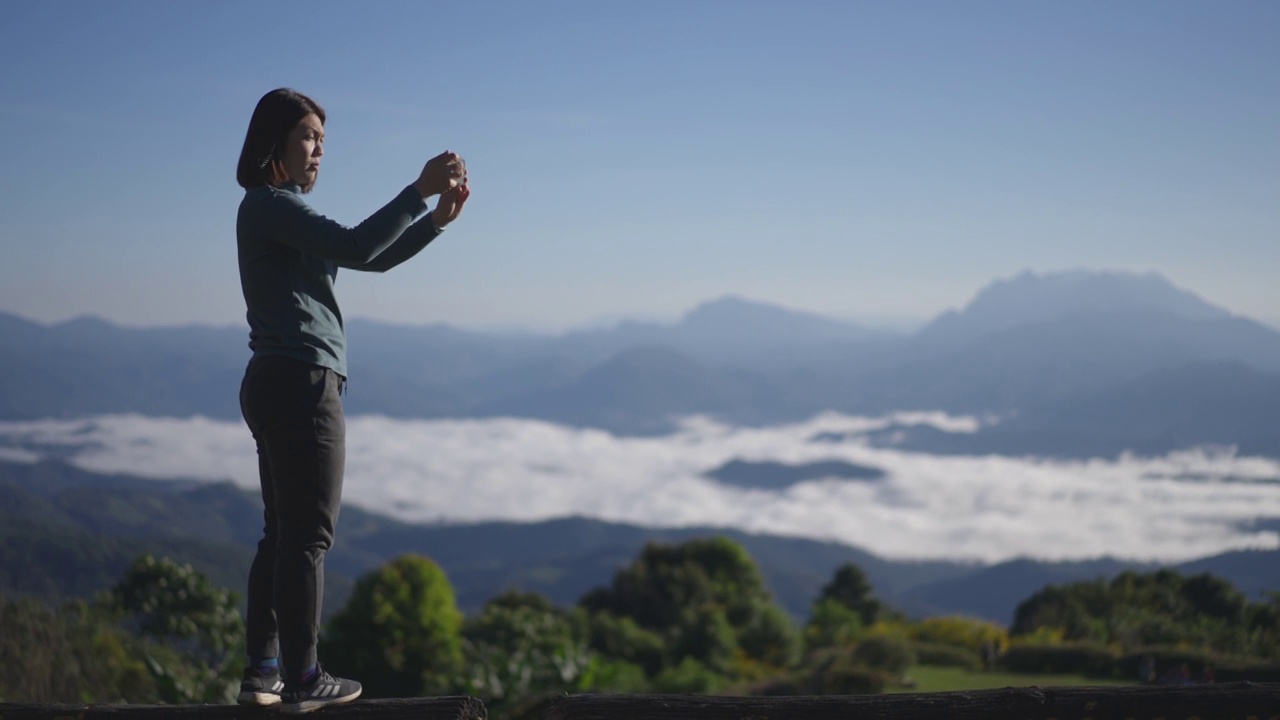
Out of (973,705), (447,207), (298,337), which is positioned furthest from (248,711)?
(973,705)

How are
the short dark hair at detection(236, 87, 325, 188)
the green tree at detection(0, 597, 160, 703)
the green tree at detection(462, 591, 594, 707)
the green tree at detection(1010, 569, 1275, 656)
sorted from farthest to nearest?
the green tree at detection(462, 591, 594, 707) → the green tree at detection(1010, 569, 1275, 656) → the green tree at detection(0, 597, 160, 703) → the short dark hair at detection(236, 87, 325, 188)

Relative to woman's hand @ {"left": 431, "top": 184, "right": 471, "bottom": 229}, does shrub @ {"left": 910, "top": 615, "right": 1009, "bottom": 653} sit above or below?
below

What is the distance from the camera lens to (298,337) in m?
3.31

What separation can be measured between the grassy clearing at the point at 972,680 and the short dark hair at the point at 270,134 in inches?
335

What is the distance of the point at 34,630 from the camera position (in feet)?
43.7

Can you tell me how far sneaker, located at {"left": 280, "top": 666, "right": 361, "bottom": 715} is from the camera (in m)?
3.31

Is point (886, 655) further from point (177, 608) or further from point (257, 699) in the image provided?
point (177, 608)

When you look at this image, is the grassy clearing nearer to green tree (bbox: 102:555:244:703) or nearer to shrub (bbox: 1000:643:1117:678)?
shrub (bbox: 1000:643:1117:678)

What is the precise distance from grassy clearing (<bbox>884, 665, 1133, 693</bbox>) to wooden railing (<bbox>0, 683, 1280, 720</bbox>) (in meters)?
6.94

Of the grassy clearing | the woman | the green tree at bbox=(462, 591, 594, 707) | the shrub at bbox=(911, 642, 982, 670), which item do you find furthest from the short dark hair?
the shrub at bbox=(911, 642, 982, 670)

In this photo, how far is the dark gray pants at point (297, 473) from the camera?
3.28m

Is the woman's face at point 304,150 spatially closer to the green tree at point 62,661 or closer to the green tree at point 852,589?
the green tree at point 62,661

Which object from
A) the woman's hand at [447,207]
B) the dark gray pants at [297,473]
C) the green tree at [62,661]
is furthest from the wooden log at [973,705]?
the green tree at [62,661]

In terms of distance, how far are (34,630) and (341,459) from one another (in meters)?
12.6
